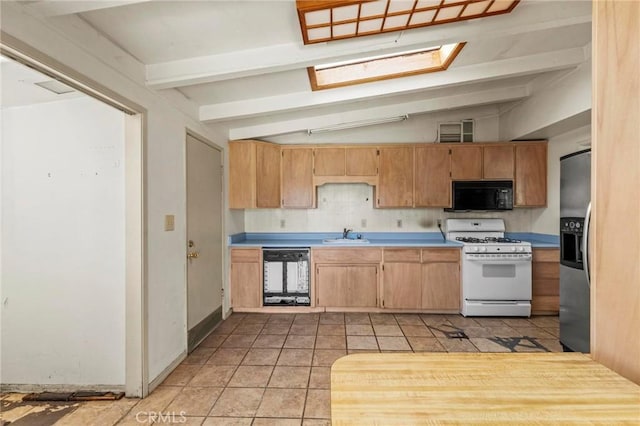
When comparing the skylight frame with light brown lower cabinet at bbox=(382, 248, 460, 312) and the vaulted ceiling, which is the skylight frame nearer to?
the vaulted ceiling

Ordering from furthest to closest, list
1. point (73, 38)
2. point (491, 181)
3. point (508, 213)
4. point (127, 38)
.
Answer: point (508, 213) < point (491, 181) < point (127, 38) < point (73, 38)

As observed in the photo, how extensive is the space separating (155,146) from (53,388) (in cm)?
190

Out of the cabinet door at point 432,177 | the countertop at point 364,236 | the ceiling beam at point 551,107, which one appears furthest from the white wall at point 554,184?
the cabinet door at point 432,177

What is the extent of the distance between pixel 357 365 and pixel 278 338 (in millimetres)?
2615

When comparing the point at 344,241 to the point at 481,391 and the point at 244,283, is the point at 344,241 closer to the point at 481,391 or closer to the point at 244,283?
the point at 244,283

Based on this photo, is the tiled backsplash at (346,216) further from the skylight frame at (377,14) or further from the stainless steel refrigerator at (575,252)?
the skylight frame at (377,14)

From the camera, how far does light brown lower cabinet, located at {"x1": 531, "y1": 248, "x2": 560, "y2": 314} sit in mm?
3621

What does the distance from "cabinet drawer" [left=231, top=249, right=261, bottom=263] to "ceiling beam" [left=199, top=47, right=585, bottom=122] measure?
1.64 m

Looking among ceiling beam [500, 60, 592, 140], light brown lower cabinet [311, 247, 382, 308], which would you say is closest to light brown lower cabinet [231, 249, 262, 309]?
light brown lower cabinet [311, 247, 382, 308]

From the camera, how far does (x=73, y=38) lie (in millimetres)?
1594

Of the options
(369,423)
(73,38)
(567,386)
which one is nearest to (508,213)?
(567,386)

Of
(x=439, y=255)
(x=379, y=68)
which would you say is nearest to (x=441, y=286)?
(x=439, y=255)

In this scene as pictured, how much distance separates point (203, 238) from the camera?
122 inches

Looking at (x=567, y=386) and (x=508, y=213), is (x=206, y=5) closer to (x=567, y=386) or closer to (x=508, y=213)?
(x=567, y=386)
